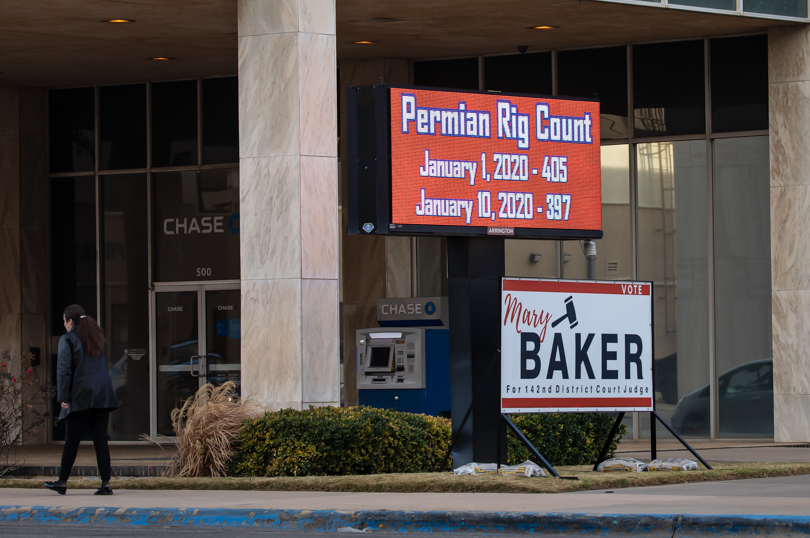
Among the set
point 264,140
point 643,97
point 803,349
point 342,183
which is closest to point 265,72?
point 264,140

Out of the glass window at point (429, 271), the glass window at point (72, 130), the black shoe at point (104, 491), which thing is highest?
the glass window at point (72, 130)

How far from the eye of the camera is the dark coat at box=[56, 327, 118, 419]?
11.5 metres

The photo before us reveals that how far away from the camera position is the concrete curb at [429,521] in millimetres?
8555

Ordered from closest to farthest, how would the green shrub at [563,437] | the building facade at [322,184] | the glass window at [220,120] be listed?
the green shrub at [563,437] → the building facade at [322,184] → the glass window at [220,120]

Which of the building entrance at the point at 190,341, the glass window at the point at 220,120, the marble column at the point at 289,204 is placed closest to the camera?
the marble column at the point at 289,204

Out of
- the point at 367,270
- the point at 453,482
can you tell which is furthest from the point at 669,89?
the point at 453,482

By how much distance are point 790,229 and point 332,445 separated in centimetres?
847

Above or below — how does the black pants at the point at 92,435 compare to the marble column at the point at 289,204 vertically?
below

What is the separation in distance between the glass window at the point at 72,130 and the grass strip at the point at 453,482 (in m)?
9.48

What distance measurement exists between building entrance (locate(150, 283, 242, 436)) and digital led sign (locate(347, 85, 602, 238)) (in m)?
9.48

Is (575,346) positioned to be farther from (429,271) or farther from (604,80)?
(604,80)

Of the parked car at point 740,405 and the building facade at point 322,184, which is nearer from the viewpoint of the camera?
the building facade at point 322,184

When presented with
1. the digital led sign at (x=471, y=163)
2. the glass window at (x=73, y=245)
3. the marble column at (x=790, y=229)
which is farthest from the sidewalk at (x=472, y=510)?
the glass window at (x=73, y=245)

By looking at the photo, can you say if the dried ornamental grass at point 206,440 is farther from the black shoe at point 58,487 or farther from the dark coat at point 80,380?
the black shoe at point 58,487
